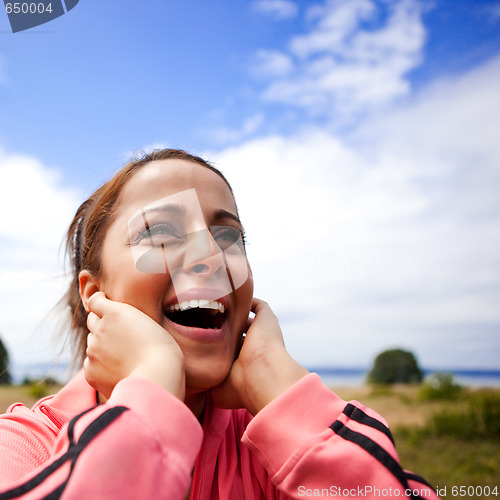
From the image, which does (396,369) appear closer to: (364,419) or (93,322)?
(364,419)

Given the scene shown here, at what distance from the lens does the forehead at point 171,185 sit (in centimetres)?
172

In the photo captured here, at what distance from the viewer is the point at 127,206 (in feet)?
5.80

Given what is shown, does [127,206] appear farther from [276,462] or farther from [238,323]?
[276,462]

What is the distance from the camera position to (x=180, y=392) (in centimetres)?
123

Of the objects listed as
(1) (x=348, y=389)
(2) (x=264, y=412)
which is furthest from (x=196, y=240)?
(1) (x=348, y=389)

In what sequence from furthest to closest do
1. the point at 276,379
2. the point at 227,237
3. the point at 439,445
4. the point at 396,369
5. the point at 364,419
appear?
the point at 396,369
the point at 439,445
the point at 227,237
the point at 276,379
the point at 364,419

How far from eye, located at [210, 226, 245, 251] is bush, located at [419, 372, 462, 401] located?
704 cm

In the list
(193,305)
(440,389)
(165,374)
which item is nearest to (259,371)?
(193,305)

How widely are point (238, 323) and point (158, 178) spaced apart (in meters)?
0.61

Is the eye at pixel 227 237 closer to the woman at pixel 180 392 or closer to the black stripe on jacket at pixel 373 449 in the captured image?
the woman at pixel 180 392

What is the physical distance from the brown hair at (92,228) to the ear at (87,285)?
0.02 metres

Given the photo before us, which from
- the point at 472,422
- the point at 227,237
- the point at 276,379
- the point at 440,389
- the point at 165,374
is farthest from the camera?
the point at 440,389

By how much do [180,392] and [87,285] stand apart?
808 millimetres

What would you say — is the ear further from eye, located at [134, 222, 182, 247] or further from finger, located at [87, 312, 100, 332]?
eye, located at [134, 222, 182, 247]
